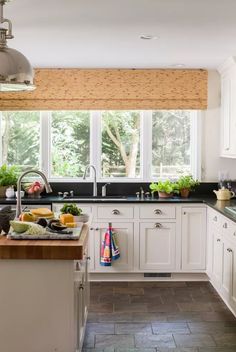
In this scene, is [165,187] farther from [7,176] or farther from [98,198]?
[7,176]

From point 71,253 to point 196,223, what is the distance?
8.92ft

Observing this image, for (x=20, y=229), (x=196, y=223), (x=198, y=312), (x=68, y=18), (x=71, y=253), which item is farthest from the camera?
(x=196, y=223)

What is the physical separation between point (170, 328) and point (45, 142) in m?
2.86

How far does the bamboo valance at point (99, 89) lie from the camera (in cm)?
570

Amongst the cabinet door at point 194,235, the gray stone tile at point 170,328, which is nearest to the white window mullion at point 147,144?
A: the cabinet door at point 194,235

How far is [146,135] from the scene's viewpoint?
19.4 feet

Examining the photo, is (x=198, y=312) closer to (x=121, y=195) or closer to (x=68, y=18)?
(x=121, y=195)

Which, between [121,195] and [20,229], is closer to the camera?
[20,229]

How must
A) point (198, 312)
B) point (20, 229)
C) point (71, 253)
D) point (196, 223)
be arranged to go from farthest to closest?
point (196, 223) < point (198, 312) < point (20, 229) < point (71, 253)

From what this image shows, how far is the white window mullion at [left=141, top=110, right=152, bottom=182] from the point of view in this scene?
590 cm

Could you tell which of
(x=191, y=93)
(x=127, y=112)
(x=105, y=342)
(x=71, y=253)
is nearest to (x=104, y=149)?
(x=127, y=112)

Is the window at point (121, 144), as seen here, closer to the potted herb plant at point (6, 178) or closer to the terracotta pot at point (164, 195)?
the terracotta pot at point (164, 195)

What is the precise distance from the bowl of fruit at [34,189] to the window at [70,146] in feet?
1.07

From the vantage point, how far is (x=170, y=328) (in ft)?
13.0
